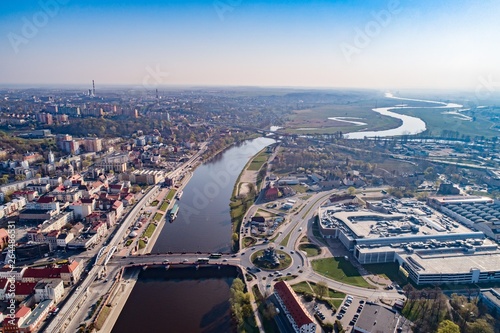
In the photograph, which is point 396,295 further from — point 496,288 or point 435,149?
point 435,149

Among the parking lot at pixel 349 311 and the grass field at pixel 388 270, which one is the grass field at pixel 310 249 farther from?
the parking lot at pixel 349 311

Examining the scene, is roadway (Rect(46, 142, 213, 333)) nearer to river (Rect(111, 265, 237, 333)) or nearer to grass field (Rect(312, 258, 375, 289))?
river (Rect(111, 265, 237, 333))

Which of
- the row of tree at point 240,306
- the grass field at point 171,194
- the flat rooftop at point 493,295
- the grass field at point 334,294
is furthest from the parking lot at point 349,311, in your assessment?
the grass field at point 171,194

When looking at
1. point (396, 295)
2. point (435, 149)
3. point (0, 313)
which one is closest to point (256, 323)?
point (396, 295)

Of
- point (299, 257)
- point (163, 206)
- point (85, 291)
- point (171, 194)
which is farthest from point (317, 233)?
point (85, 291)

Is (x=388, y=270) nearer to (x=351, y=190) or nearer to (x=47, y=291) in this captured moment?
(x=351, y=190)
